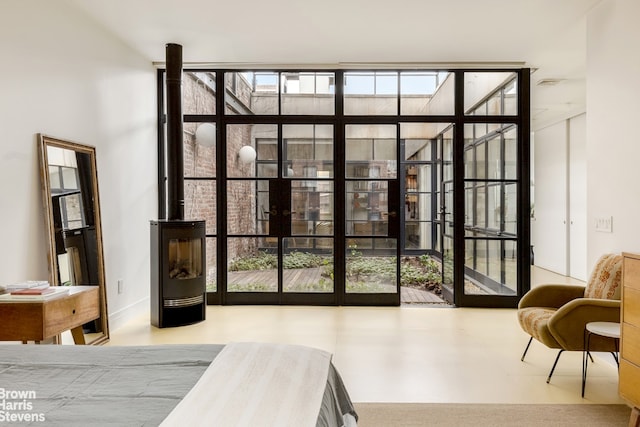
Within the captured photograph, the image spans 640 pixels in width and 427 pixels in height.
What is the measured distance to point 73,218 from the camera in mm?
3631

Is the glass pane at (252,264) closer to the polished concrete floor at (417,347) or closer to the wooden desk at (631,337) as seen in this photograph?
the polished concrete floor at (417,347)

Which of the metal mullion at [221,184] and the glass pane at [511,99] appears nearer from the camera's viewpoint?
the glass pane at [511,99]

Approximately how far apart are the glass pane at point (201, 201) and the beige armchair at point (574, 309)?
357cm

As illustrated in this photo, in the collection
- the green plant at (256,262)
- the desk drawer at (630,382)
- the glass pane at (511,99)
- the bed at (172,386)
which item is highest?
the glass pane at (511,99)

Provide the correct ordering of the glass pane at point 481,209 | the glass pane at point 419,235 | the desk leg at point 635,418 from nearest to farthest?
1. the desk leg at point 635,418
2. the glass pane at point 481,209
3. the glass pane at point 419,235

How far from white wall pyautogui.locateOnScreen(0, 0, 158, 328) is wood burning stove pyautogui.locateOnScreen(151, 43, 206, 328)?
1.45ft

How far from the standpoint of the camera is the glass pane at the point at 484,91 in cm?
536

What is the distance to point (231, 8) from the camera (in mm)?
3822

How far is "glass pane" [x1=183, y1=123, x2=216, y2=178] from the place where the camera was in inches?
212

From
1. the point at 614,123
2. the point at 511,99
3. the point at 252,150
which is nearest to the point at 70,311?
the point at 252,150

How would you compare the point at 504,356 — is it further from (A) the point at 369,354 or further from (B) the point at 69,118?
(B) the point at 69,118

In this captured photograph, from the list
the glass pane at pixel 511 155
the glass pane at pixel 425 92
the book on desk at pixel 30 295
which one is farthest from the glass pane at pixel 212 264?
the glass pane at pixel 511 155

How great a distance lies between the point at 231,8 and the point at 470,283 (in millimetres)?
4011

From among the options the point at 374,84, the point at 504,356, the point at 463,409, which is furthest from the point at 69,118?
the point at 504,356
